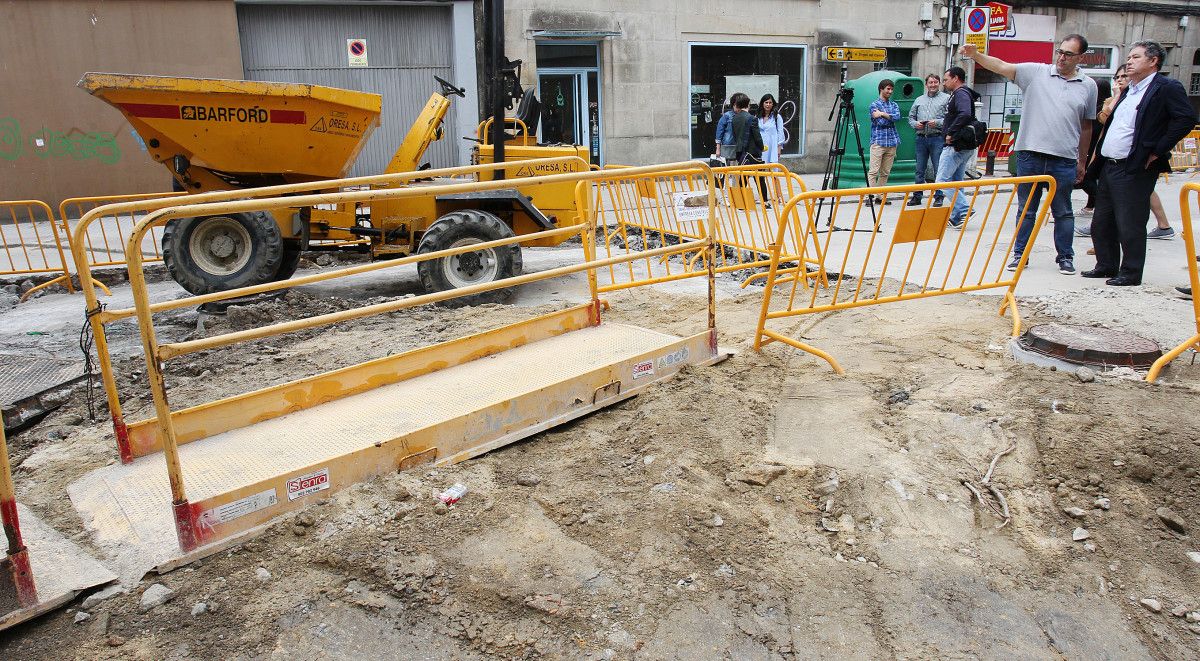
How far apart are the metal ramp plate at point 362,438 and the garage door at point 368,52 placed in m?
12.2

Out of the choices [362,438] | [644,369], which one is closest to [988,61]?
[644,369]

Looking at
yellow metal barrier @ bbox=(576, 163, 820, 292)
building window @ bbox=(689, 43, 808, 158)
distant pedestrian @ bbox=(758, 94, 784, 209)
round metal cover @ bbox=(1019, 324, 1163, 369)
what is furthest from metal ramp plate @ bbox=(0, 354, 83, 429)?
building window @ bbox=(689, 43, 808, 158)

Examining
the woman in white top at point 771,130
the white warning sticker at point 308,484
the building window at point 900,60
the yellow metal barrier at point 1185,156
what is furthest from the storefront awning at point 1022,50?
the white warning sticker at point 308,484

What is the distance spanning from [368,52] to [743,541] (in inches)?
573

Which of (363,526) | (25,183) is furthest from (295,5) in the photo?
(363,526)

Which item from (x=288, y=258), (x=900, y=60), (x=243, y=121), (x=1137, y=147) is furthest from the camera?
(x=900, y=60)

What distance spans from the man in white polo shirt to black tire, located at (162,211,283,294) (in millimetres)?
6377

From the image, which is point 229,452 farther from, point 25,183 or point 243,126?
point 25,183

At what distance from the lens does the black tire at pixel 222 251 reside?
7113 millimetres

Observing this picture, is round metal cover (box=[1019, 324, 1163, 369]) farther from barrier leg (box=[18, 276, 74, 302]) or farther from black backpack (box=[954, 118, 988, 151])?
barrier leg (box=[18, 276, 74, 302])

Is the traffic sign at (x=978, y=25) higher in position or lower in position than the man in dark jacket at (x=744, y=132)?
higher

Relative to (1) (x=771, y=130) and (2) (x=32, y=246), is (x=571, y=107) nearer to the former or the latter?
(1) (x=771, y=130)

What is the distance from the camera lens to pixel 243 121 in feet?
23.1

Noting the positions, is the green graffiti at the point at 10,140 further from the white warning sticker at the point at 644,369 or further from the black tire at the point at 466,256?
the white warning sticker at the point at 644,369
